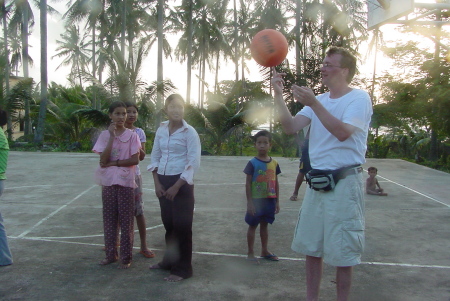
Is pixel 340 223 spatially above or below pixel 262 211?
above

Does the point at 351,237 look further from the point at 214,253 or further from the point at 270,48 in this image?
the point at 214,253

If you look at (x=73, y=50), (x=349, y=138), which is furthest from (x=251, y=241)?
(x=73, y=50)

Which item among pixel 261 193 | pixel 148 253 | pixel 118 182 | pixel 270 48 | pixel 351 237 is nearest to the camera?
pixel 351 237

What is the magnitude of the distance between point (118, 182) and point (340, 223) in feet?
7.73

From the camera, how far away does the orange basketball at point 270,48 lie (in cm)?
369

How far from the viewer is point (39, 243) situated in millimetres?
5227

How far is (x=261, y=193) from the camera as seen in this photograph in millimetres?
4578

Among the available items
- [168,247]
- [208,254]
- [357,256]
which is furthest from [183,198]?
[357,256]

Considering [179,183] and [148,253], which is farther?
[148,253]

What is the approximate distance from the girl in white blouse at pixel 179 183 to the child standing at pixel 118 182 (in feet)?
1.18

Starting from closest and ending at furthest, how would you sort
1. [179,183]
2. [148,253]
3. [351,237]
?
[351,237]
[179,183]
[148,253]

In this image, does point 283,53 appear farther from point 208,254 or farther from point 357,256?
point 208,254

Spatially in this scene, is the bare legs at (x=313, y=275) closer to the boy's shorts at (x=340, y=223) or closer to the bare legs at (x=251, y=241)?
the boy's shorts at (x=340, y=223)

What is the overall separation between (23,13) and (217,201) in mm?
29504
